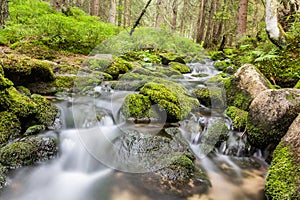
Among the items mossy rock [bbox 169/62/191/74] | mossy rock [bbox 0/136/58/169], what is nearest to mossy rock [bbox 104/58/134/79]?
mossy rock [bbox 169/62/191/74]

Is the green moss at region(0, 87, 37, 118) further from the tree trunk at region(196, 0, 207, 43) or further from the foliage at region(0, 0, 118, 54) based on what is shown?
the tree trunk at region(196, 0, 207, 43)

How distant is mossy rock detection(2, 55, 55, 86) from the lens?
513 cm

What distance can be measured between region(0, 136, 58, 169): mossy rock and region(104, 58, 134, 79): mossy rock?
4210 mm

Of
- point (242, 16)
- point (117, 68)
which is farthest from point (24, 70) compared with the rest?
point (242, 16)

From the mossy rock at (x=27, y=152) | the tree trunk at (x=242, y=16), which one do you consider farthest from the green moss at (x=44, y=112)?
the tree trunk at (x=242, y=16)

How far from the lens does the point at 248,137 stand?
4609mm

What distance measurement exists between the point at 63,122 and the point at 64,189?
5.41 feet

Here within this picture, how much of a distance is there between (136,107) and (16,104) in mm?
2197

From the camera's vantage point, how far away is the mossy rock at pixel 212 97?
20.8 feet

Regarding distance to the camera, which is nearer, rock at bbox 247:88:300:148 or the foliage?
rock at bbox 247:88:300:148

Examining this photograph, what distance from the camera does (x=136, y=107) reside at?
5145mm

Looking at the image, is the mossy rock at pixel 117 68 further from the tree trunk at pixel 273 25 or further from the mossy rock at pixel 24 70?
the tree trunk at pixel 273 25

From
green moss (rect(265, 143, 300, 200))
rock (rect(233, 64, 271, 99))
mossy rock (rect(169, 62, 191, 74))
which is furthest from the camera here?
mossy rock (rect(169, 62, 191, 74))

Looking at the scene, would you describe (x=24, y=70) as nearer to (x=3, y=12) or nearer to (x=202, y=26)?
(x=3, y=12)
